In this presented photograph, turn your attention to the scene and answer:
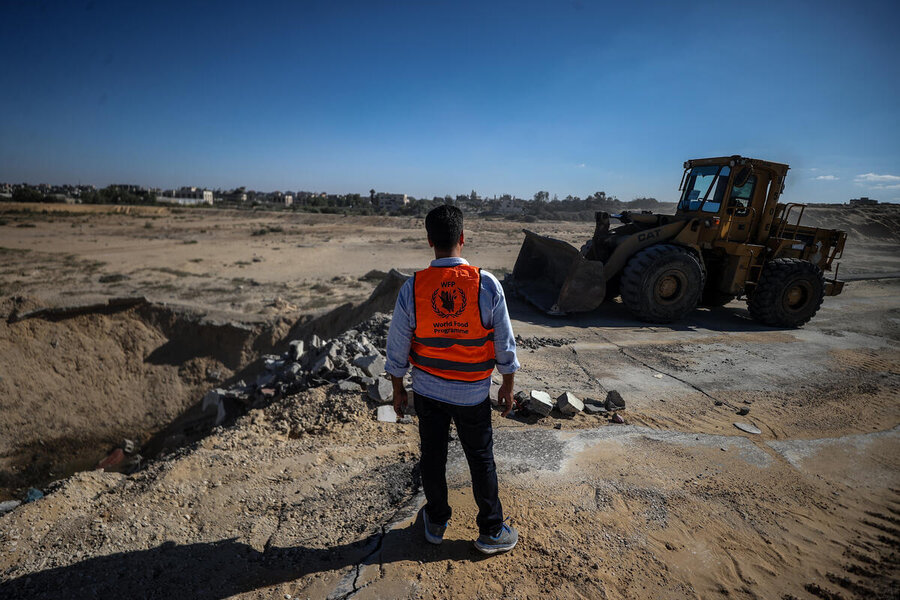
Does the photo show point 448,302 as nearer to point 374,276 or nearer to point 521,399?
point 521,399

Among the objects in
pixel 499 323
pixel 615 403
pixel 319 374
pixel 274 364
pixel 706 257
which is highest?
pixel 499 323

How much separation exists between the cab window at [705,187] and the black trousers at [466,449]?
7481 millimetres

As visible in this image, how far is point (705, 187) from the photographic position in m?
7.91

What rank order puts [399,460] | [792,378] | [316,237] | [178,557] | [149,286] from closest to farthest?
[178,557]
[399,460]
[792,378]
[149,286]
[316,237]

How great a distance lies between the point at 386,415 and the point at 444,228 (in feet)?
8.40

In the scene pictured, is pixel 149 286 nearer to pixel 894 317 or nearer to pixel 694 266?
pixel 694 266

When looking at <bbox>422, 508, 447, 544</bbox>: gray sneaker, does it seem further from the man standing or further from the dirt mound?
the dirt mound

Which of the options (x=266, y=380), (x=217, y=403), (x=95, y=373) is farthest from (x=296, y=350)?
(x=95, y=373)

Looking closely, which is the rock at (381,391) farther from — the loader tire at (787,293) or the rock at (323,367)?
the loader tire at (787,293)

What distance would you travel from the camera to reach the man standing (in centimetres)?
214

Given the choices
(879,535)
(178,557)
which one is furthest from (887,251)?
(178,557)

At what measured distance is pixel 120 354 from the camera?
→ 8.02 meters

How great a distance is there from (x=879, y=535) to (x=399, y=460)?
10.6 ft

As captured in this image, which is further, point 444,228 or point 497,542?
point 497,542
